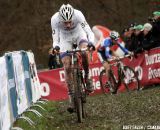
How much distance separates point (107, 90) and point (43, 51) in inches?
896

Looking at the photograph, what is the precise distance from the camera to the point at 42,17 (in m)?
44.1

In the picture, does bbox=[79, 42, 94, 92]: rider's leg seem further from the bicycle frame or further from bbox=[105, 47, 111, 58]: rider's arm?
bbox=[105, 47, 111, 58]: rider's arm

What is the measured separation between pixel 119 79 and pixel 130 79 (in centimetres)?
60

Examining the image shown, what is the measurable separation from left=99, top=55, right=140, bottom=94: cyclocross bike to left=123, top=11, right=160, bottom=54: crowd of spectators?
31.9 inches

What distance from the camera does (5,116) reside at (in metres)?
10.9

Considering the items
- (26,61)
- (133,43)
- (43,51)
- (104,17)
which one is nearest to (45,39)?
(43,51)

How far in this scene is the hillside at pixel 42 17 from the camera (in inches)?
1693

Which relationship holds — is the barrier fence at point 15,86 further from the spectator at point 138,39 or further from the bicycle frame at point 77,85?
the spectator at point 138,39

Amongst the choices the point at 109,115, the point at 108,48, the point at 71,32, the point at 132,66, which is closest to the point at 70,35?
the point at 71,32

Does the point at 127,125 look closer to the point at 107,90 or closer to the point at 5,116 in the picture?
the point at 5,116

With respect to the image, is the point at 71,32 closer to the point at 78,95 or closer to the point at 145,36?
the point at 78,95

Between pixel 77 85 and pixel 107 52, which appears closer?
pixel 77 85

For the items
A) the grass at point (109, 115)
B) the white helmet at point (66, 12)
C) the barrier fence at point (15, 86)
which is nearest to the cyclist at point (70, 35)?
the white helmet at point (66, 12)

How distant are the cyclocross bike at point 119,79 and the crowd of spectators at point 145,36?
31.9 inches
